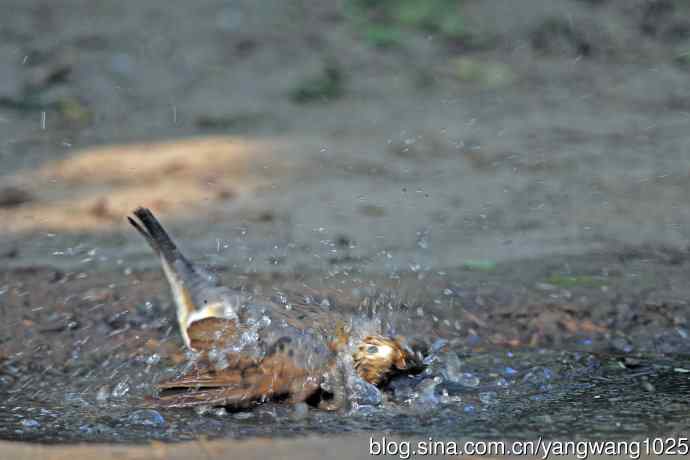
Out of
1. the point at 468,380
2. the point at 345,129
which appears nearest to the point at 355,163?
Answer: the point at 345,129

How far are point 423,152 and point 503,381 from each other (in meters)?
3.46

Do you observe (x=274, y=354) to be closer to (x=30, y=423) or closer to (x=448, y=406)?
(x=448, y=406)

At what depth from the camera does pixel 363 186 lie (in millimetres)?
6750

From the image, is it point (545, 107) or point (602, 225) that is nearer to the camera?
point (602, 225)

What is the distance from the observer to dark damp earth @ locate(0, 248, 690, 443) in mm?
3523

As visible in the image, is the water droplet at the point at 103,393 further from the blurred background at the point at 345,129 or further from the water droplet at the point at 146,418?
the blurred background at the point at 345,129

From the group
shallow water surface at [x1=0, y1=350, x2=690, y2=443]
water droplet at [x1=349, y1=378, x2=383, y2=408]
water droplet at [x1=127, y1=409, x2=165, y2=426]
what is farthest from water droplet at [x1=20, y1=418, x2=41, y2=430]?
water droplet at [x1=349, y1=378, x2=383, y2=408]

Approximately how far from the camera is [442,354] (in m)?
4.27

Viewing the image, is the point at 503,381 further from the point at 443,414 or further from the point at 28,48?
the point at 28,48

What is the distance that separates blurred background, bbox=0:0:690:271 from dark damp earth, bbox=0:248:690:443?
38cm

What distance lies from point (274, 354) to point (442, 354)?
78cm

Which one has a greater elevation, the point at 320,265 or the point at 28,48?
the point at 28,48

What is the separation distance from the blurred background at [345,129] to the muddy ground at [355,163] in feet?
0.08

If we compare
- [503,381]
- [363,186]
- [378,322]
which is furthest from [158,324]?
[363,186]
